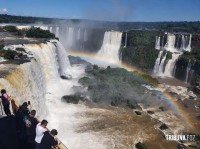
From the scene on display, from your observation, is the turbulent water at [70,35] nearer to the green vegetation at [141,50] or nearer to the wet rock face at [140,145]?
the green vegetation at [141,50]

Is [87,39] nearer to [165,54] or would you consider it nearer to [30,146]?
[165,54]

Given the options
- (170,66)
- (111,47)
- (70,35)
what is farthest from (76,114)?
(70,35)

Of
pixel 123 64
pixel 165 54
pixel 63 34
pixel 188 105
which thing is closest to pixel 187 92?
pixel 188 105

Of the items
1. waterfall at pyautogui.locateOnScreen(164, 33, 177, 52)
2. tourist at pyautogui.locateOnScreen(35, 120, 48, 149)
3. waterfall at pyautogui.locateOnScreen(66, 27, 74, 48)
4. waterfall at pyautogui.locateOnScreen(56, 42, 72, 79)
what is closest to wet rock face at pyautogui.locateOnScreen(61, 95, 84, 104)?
waterfall at pyautogui.locateOnScreen(56, 42, 72, 79)

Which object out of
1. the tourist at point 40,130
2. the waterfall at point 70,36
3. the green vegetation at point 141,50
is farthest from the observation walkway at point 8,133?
the waterfall at point 70,36

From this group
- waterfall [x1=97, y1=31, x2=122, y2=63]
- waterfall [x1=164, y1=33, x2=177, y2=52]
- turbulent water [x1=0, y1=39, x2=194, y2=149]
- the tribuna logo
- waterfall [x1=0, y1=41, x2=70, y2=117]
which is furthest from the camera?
waterfall [x1=97, y1=31, x2=122, y2=63]

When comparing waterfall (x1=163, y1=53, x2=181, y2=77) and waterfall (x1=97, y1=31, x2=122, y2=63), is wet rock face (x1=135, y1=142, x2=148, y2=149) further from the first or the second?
waterfall (x1=97, y1=31, x2=122, y2=63)

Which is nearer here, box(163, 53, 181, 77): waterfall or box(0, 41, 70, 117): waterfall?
box(0, 41, 70, 117): waterfall
